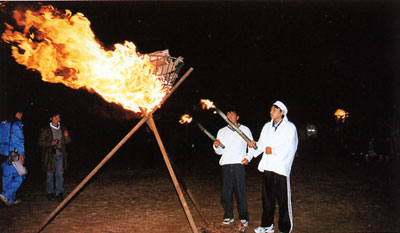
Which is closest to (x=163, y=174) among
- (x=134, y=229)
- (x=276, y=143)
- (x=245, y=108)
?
(x=134, y=229)

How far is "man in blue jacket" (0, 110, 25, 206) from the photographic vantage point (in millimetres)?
7691

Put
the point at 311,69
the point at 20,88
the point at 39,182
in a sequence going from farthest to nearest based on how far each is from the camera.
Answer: the point at 311,69, the point at 20,88, the point at 39,182

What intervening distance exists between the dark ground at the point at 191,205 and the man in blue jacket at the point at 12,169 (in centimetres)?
29

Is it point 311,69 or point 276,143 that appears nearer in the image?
point 276,143

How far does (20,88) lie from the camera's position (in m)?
16.1

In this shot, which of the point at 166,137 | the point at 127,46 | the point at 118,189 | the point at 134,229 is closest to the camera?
the point at 127,46

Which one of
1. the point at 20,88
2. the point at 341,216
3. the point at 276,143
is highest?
the point at 20,88

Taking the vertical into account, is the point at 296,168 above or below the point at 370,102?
below

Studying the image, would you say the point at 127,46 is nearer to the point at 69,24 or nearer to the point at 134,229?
the point at 69,24

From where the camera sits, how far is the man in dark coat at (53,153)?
828cm

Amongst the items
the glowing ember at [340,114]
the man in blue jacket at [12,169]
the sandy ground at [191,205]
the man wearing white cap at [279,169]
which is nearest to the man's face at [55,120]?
the man in blue jacket at [12,169]

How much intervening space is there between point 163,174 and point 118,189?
3021mm

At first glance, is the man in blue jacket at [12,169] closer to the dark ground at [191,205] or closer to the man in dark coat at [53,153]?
the dark ground at [191,205]

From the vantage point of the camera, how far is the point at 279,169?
573 centimetres
